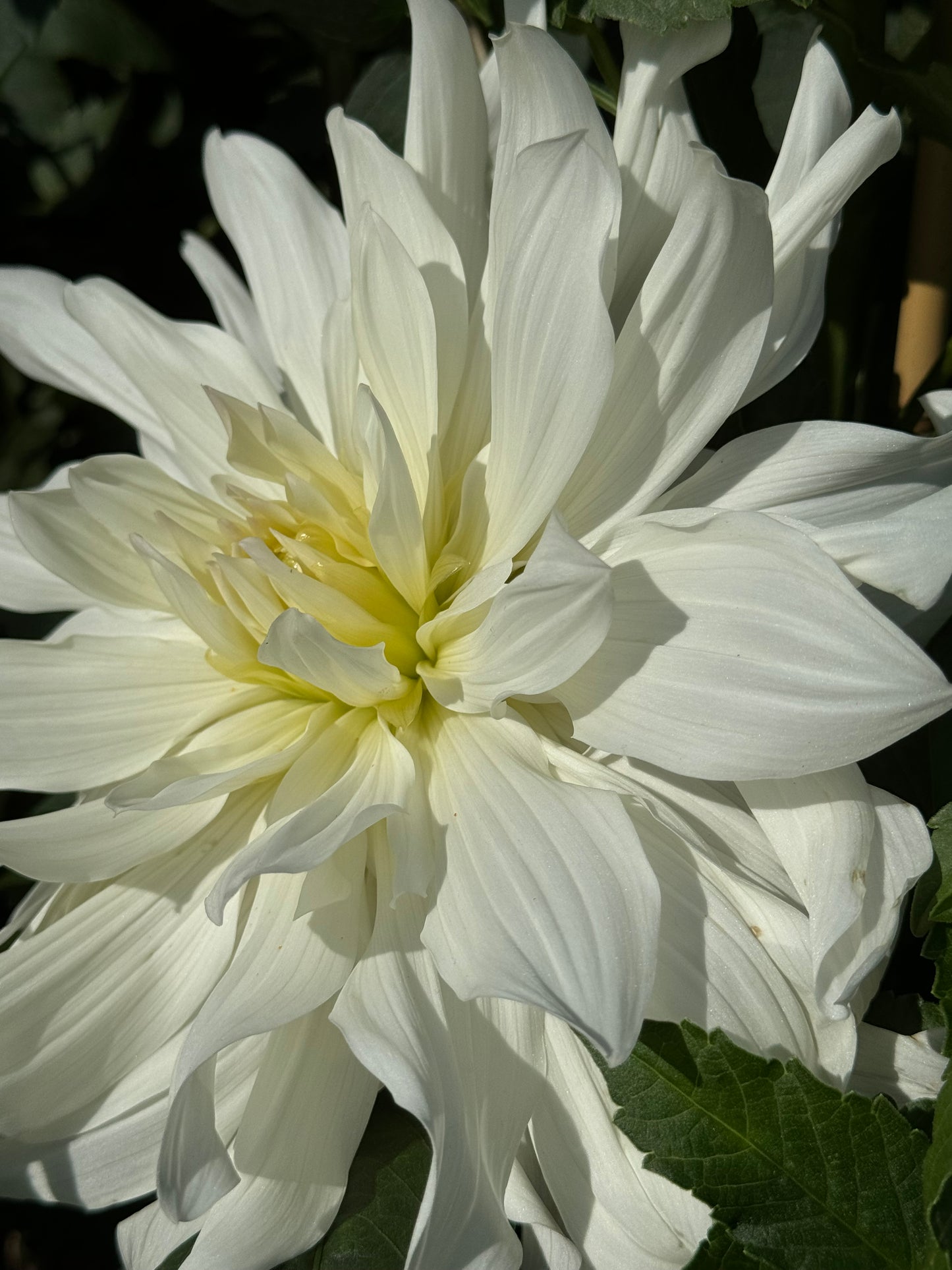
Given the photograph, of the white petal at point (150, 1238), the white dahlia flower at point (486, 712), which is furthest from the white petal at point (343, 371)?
the white petal at point (150, 1238)

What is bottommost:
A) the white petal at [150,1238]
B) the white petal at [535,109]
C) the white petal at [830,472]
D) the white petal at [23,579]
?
the white petal at [150,1238]

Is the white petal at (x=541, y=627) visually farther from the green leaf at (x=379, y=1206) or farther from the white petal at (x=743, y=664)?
the green leaf at (x=379, y=1206)

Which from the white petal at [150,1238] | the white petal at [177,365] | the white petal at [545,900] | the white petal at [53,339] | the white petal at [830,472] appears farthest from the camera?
the white petal at [53,339]

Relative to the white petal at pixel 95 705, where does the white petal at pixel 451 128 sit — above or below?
above

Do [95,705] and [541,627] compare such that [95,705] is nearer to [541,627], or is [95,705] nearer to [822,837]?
[541,627]

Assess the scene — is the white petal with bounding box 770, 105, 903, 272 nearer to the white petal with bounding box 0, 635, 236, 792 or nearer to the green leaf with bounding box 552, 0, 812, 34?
the green leaf with bounding box 552, 0, 812, 34

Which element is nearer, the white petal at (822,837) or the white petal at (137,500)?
the white petal at (822,837)

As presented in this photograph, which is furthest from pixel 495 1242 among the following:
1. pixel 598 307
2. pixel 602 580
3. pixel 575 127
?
pixel 575 127
